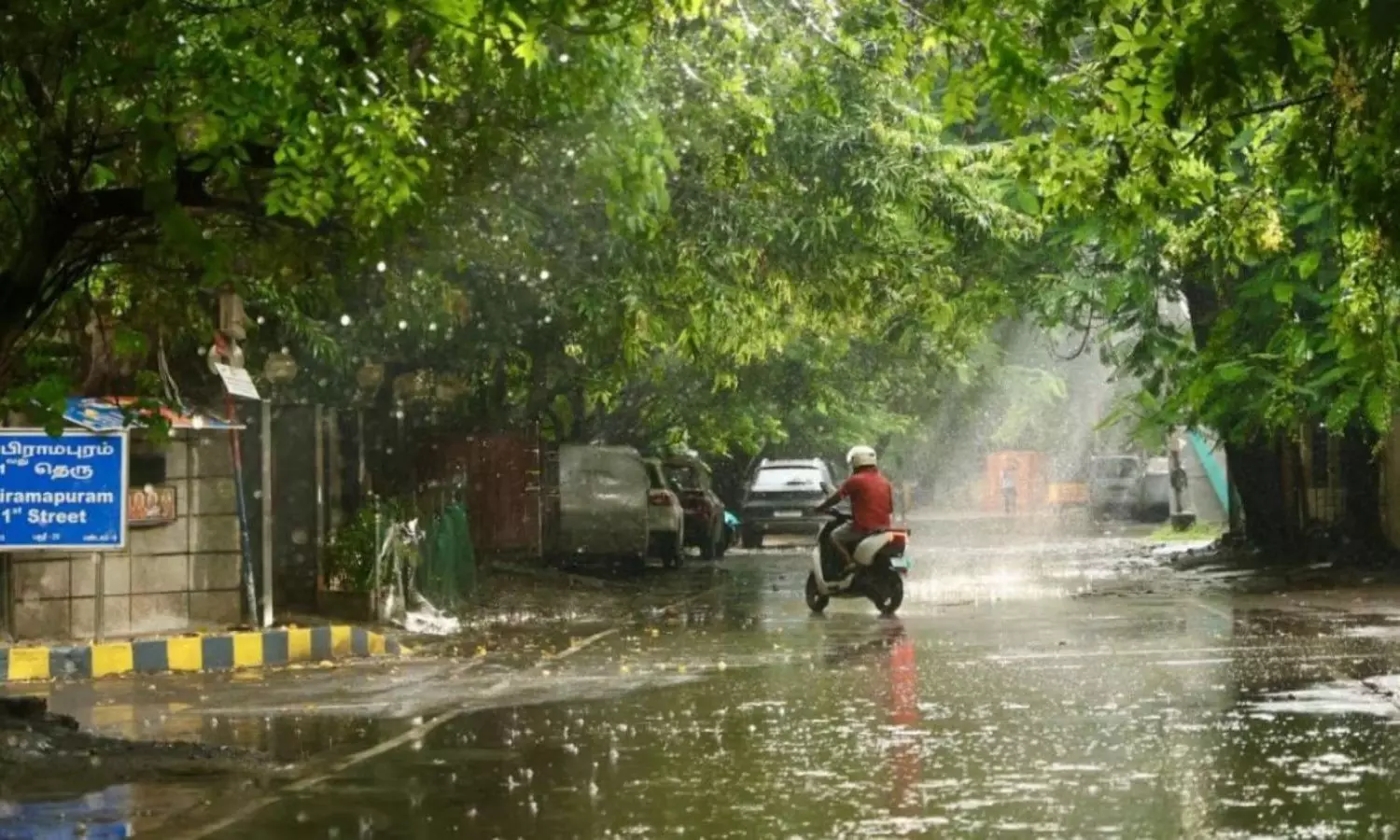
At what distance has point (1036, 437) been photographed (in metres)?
92.4

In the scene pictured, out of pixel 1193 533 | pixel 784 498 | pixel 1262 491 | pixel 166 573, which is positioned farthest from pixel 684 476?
pixel 166 573

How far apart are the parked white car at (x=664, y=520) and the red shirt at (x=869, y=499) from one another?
442 inches

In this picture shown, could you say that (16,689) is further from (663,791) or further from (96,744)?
(663,791)

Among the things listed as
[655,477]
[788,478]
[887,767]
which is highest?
[788,478]

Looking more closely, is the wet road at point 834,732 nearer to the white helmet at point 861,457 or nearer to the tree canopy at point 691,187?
the white helmet at point 861,457

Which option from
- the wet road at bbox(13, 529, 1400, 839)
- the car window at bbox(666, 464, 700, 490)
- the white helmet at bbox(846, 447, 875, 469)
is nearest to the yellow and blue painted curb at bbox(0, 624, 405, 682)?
the wet road at bbox(13, 529, 1400, 839)

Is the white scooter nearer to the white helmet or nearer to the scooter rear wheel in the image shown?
the scooter rear wheel

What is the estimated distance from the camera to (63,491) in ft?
52.2

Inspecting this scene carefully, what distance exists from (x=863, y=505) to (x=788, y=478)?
66.3ft

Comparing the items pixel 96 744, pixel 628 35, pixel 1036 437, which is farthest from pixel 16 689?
pixel 1036 437

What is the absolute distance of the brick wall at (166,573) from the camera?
17469 mm

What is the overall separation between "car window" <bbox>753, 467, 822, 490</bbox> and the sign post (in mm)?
25163

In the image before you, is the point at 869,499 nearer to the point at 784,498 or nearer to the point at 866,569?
the point at 866,569

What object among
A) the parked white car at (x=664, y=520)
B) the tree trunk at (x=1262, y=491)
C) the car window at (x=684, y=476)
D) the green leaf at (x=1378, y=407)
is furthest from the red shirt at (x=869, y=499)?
the car window at (x=684, y=476)
